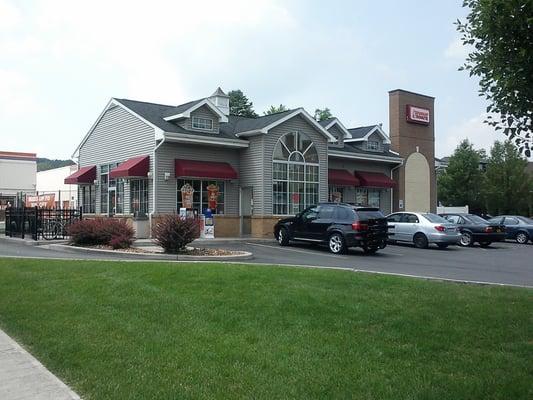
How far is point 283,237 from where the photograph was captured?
2200cm

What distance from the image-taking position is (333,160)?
101 feet

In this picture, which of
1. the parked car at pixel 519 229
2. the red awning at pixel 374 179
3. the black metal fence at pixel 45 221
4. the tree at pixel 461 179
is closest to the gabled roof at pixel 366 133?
the red awning at pixel 374 179

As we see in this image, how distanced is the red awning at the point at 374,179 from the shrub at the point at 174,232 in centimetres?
1732

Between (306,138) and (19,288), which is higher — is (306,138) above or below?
above

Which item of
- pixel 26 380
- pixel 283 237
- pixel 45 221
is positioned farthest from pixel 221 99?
pixel 26 380

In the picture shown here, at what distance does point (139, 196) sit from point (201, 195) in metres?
2.77

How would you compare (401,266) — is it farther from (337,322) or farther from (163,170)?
(163,170)

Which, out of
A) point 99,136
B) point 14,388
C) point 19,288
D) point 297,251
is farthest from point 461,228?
point 14,388

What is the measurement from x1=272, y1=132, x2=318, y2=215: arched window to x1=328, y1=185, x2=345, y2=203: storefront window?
3213 millimetres

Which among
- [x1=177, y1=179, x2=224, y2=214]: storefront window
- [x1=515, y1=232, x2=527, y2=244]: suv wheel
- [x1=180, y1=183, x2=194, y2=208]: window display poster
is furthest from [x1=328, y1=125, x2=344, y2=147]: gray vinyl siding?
[x1=515, y1=232, x2=527, y2=244]: suv wheel

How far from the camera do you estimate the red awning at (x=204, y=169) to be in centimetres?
2417

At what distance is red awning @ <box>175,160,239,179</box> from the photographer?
24.2m

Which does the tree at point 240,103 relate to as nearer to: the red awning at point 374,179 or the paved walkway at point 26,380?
the red awning at point 374,179

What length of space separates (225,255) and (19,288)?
667 centimetres
